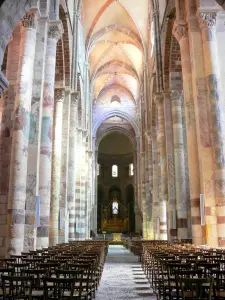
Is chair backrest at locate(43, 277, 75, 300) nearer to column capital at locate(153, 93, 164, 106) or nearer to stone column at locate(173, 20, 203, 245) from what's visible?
stone column at locate(173, 20, 203, 245)

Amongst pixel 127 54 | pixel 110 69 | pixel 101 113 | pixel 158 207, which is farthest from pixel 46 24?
pixel 101 113

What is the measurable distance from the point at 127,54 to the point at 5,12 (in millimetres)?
31621

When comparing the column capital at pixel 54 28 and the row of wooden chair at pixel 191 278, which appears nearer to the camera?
the row of wooden chair at pixel 191 278

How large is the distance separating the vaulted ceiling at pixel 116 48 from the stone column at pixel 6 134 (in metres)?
17.9

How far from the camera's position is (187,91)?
14516 mm

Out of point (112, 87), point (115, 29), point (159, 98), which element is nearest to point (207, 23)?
point (159, 98)

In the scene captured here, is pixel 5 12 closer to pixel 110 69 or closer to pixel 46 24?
pixel 46 24

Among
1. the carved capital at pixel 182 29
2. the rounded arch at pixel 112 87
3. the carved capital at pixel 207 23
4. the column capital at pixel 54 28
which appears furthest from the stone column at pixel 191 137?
the rounded arch at pixel 112 87

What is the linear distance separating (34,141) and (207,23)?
8670mm

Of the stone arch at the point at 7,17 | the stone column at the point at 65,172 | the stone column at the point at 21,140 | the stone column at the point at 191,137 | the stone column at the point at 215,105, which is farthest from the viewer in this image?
the stone column at the point at 65,172

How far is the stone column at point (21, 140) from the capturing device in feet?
34.7

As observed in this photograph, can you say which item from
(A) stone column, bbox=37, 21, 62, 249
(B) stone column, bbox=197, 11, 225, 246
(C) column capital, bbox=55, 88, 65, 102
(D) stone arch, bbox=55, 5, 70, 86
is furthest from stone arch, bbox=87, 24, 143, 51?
(A) stone column, bbox=37, 21, 62, 249

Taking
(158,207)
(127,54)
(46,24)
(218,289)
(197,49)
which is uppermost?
(127,54)

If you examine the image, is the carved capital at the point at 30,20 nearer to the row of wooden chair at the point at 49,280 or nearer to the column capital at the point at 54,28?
the column capital at the point at 54,28
